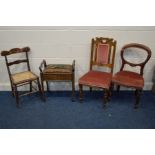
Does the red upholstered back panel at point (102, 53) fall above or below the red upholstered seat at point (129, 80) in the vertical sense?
above

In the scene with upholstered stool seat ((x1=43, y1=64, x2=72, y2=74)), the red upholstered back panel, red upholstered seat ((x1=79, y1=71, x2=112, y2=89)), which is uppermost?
the red upholstered back panel

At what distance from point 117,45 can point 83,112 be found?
3.72 ft

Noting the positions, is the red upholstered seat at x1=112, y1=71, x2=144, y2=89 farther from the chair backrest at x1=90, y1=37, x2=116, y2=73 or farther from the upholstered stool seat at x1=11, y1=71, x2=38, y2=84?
the upholstered stool seat at x1=11, y1=71, x2=38, y2=84

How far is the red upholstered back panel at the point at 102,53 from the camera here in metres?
2.94

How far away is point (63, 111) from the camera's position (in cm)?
291

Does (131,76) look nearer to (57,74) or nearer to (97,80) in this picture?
(97,80)

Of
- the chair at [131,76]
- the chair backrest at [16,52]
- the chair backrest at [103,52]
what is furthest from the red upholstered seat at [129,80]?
the chair backrest at [16,52]

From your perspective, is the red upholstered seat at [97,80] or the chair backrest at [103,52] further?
the chair backrest at [103,52]

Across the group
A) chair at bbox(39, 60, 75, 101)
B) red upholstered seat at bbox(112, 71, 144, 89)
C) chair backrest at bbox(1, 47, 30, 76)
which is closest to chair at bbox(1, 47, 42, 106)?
chair backrest at bbox(1, 47, 30, 76)

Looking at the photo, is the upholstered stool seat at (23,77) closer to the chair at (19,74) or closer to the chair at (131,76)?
the chair at (19,74)

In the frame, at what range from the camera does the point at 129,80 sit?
2803 millimetres

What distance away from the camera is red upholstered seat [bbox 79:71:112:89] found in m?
2.76

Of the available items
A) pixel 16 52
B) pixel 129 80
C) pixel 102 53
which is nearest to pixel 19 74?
pixel 16 52
